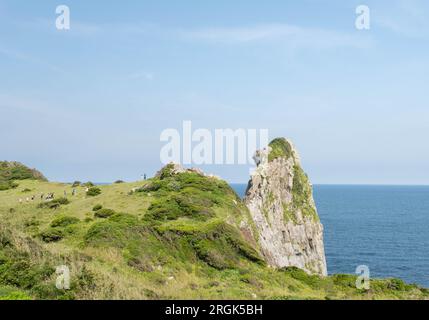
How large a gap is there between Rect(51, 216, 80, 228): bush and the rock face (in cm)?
3687

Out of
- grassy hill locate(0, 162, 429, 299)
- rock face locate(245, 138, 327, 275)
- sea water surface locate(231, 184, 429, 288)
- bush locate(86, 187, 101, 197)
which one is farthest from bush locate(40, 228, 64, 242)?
sea water surface locate(231, 184, 429, 288)

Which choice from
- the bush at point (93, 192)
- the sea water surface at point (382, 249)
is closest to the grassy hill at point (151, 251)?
the bush at point (93, 192)

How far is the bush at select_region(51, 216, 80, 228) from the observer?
44.2m

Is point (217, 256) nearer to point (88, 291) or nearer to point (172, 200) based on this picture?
point (172, 200)

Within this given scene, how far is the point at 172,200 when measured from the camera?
49531 mm

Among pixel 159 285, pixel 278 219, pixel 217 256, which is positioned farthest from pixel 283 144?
pixel 159 285

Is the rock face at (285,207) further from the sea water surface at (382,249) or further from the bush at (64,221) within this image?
the bush at (64,221)

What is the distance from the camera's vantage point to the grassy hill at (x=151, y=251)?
22766 mm

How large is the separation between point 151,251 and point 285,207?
61337 millimetres

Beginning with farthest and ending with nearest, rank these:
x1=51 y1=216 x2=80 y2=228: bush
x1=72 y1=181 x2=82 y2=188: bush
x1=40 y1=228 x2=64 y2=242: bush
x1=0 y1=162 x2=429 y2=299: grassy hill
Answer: x1=72 y1=181 x2=82 y2=188: bush → x1=51 y1=216 x2=80 y2=228: bush → x1=40 y1=228 x2=64 y2=242: bush → x1=0 y1=162 x2=429 y2=299: grassy hill

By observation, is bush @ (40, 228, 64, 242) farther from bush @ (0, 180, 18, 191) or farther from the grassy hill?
bush @ (0, 180, 18, 191)

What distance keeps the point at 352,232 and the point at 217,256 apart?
15269 centimetres

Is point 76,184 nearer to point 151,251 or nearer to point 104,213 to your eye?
Result: point 104,213

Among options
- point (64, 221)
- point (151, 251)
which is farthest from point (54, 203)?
point (151, 251)
